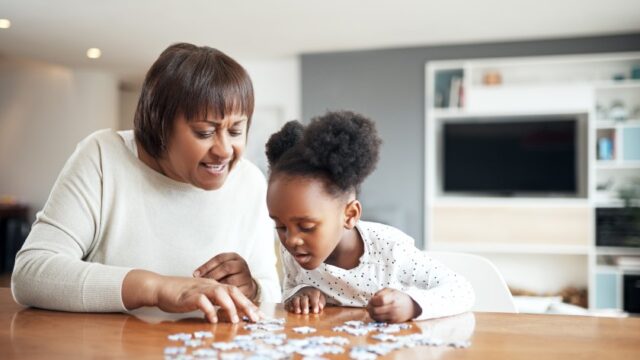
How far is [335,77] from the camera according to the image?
26.0ft

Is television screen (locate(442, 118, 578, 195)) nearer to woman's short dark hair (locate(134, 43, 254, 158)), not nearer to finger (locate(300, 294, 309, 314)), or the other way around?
woman's short dark hair (locate(134, 43, 254, 158))

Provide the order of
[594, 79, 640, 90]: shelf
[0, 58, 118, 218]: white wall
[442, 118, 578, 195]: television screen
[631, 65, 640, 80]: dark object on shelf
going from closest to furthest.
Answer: [594, 79, 640, 90]: shelf < [631, 65, 640, 80]: dark object on shelf < [442, 118, 578, 195]: television screen < [0, 58, 118, 218]: white wall

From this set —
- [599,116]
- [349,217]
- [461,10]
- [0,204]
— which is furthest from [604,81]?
[0,204]

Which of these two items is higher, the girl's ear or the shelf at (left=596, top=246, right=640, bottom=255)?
the girl's ear

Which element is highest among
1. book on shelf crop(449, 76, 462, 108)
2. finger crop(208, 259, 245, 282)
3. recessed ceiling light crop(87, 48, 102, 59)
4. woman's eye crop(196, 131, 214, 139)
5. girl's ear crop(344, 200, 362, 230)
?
recessed ceiling light crop(87, 48, 102, 59)

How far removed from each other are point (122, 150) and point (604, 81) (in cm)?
649

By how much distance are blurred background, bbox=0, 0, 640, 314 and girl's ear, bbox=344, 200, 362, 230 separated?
4678 mm

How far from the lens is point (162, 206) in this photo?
1622 mm

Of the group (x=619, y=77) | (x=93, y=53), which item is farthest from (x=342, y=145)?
(x=93, y=53)

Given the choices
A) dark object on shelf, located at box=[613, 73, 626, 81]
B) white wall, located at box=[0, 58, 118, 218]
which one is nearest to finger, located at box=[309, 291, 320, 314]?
dark object on shelf, located at box=[613, 73, 626, 81]

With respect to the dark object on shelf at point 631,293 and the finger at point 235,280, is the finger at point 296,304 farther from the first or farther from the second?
the dark object on shelf at point 631,293

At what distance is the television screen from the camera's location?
280 inches

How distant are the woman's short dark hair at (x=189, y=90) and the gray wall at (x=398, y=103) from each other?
585cm

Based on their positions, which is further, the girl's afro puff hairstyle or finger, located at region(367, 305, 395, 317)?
the girl's afro puff hairstyle
